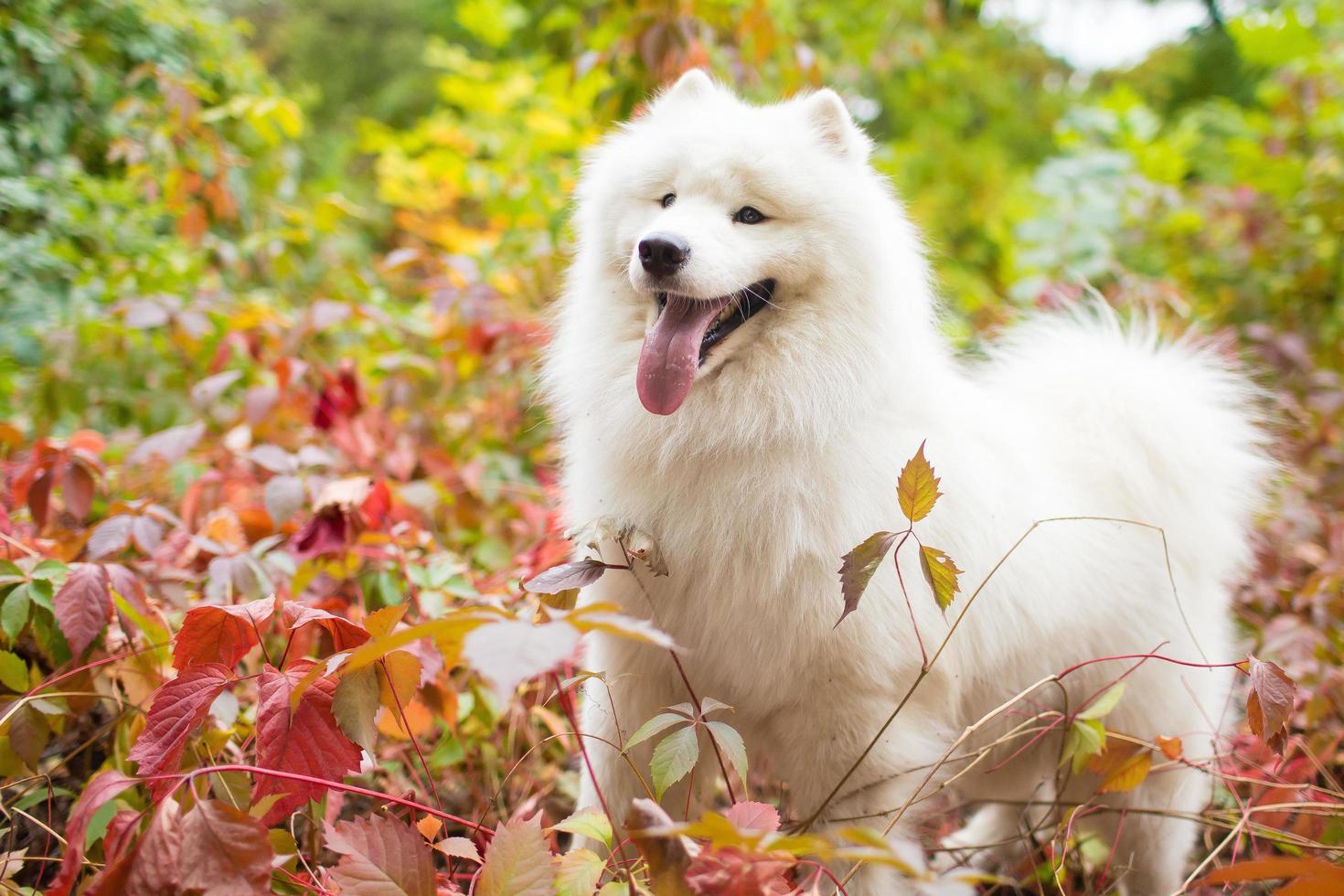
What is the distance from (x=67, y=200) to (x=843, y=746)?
10.7ft

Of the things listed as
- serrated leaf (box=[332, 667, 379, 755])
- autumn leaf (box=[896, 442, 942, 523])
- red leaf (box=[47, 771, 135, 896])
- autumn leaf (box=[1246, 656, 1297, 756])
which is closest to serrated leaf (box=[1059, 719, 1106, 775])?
autumn leaf (box=[1246, 656, 1297, 756])

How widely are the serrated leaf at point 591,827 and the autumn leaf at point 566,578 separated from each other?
37cm

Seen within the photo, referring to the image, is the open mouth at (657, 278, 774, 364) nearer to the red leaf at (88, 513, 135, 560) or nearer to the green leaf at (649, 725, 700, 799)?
the green leaf at (649, 725, 700, 799)

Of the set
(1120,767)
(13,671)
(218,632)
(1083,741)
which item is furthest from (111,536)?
(1120,767)

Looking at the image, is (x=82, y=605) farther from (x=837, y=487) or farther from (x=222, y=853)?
(x=837, y=487)

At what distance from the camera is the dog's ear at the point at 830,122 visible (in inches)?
82.4

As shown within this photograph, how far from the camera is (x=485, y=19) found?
6789 millimetres

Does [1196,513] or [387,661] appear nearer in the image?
[387,661]

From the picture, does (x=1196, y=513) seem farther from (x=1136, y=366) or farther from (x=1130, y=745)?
(x=1130, y=745)

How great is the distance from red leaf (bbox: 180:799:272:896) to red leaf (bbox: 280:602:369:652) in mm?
339

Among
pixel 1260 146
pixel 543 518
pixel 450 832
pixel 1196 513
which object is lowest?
pixel 450 832

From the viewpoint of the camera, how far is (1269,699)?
1.48 metres

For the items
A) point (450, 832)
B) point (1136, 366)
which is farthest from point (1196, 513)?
point (450, 832)

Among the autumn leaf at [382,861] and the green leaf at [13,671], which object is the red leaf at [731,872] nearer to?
the autumn leaf at [382,861]
